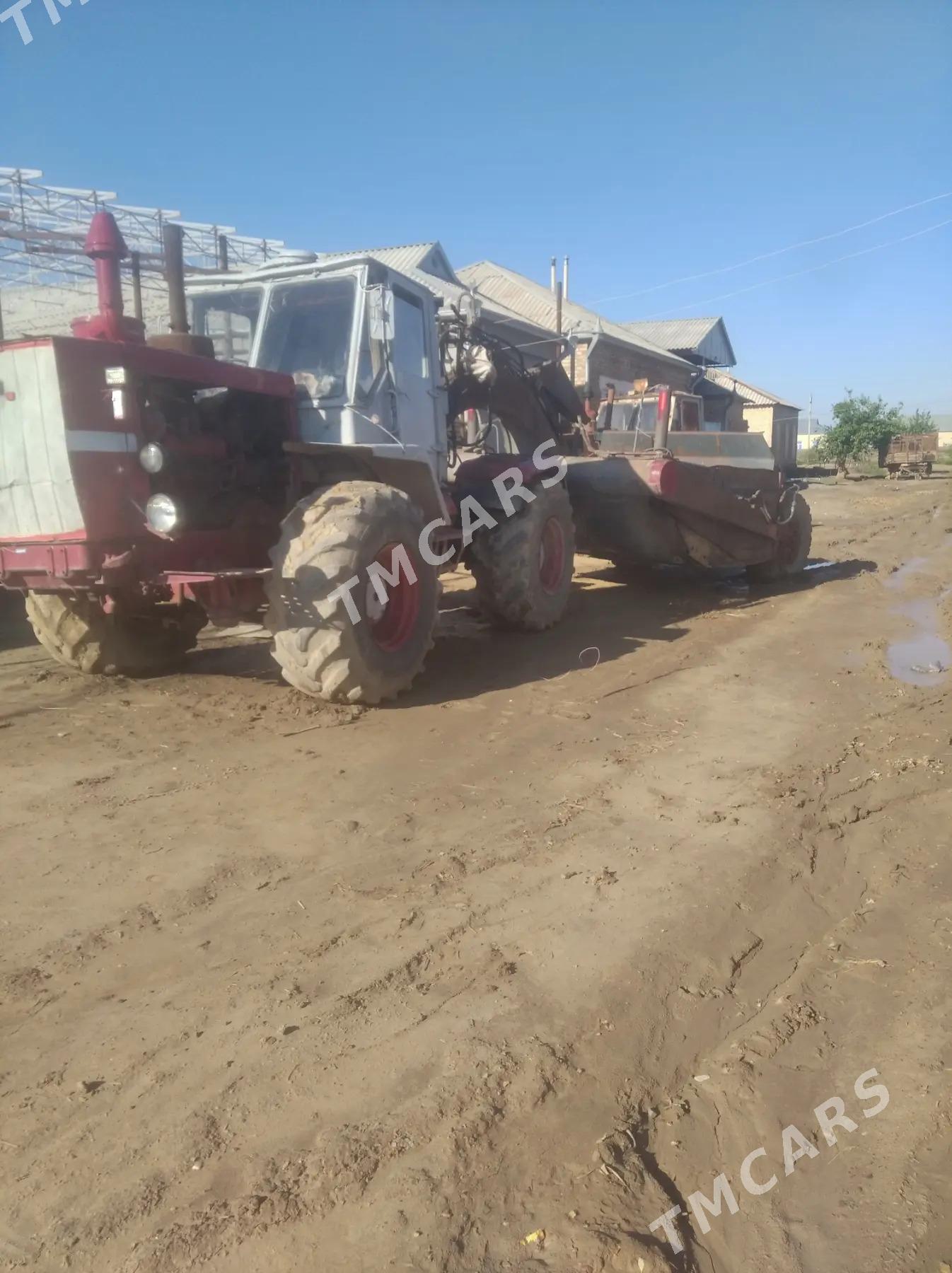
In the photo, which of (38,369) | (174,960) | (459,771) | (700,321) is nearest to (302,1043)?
(174,960)

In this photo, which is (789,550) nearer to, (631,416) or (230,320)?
(631,416)

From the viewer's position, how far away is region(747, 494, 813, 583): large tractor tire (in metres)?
10.9

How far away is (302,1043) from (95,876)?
143 centimetres

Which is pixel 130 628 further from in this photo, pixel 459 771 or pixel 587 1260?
pixel 587 1260

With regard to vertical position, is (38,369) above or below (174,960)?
above

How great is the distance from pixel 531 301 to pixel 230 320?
911 inches

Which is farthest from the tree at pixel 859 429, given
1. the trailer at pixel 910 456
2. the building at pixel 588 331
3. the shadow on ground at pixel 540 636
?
the shadow on ground at pixel 540 636

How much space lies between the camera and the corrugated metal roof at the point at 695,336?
36.3 meters

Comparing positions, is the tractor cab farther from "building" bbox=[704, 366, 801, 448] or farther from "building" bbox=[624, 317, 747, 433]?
"building" bbox=[704, 366, 801, 448]

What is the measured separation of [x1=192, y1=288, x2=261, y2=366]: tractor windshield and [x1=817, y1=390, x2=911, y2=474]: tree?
37.6 metres

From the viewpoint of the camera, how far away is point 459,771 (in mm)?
4754

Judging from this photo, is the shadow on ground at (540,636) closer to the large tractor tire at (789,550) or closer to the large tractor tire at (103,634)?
the large tractor tire at (789,550)

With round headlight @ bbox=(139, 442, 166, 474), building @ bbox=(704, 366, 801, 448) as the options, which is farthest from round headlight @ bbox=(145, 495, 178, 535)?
building @ bbox=(704, 366, 801, 448)

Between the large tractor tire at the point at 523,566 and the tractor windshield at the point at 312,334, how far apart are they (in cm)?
189
